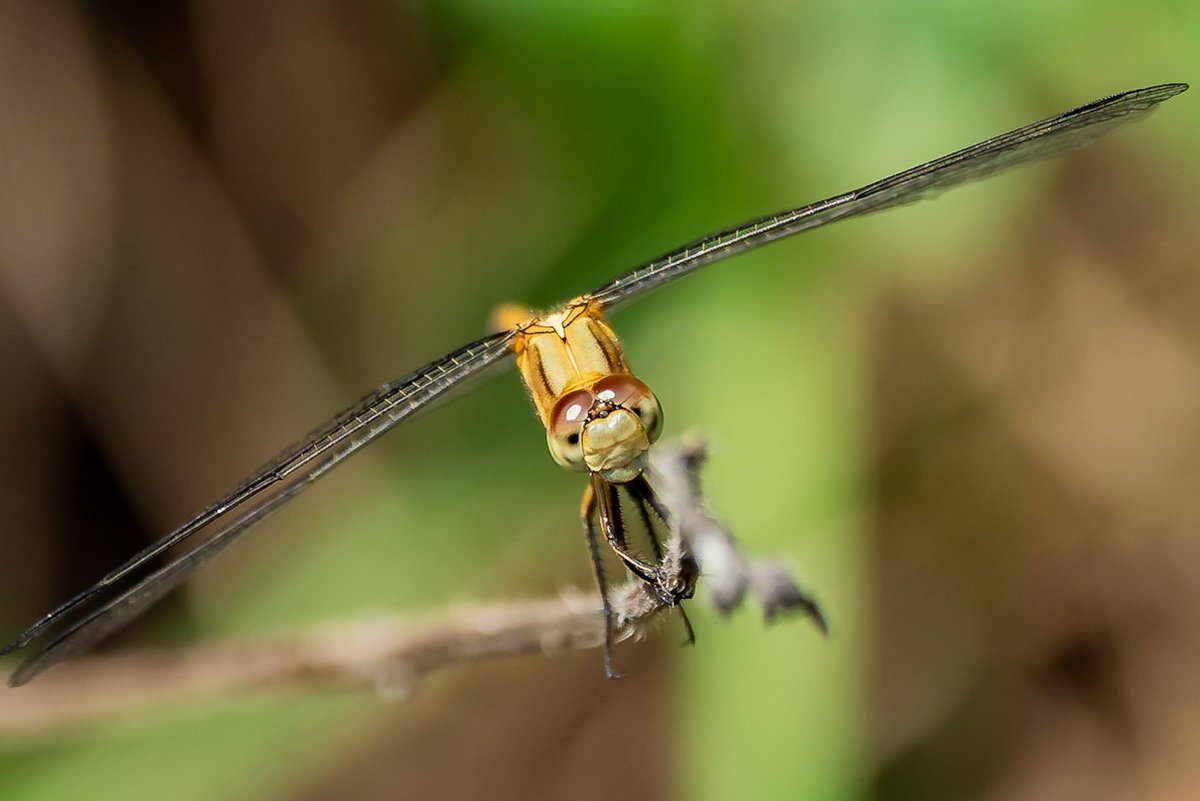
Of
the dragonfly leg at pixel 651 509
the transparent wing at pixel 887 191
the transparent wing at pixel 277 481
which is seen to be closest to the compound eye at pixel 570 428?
the dragonfly leg at pixel 651 509

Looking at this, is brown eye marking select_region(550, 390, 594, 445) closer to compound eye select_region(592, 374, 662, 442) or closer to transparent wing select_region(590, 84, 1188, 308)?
compound eye select_region(592, 374, 662, 442)

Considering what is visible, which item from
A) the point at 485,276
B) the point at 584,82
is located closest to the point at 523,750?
the point at 485,276

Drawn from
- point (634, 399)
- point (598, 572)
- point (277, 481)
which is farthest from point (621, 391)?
point (277, 481)

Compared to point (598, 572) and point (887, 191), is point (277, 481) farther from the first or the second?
point (887, 191)

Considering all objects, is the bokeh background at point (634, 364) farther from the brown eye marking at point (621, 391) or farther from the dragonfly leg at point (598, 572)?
the brown eye marking at point (621, 391)

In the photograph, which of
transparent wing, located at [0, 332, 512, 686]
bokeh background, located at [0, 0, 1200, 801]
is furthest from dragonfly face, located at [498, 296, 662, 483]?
bokeh background, located at [0, 0, 1200, 801]

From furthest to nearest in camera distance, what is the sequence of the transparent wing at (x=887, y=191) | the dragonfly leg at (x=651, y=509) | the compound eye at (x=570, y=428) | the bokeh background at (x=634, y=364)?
the bokeh background at (x=634, y=364) → the transparent wing at (x=887, y=191) → the compound eye at (x=570, y=428) → the dragonfly leg at (x=651, y=509)

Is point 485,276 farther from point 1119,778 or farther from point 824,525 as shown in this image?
point 1119,778
